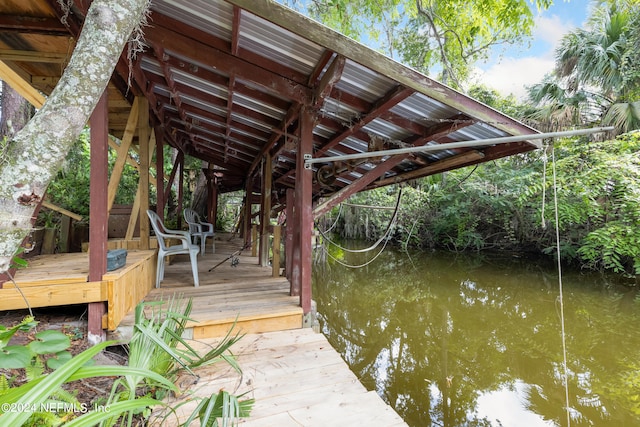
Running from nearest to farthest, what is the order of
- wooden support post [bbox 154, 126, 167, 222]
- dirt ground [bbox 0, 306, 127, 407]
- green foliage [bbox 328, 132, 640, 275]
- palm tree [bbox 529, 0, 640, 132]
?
dirt ground [bbox 0, 306, 127, 407]
wooden support post [bbox 154, 126, 167, 222]
green foliage [bbox 328, 132, 640, 275]
palm tree [bbox 529, 0, 640, 132]

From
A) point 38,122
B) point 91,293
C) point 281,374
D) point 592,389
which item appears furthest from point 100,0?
point 592,389

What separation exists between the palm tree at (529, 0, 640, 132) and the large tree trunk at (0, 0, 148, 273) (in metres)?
9.42

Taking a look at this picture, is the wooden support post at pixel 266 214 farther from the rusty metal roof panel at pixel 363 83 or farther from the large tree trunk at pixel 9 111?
the large tree trunk at pixel 9 111

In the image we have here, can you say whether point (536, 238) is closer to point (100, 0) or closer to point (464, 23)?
point (464, 23)

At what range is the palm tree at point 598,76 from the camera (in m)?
7.06

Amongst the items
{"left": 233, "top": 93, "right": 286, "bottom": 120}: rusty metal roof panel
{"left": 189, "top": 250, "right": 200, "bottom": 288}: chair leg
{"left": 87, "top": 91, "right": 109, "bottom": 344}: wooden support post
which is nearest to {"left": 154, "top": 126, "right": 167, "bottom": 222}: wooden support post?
{"left": 189, "top": 250, "right": 200, "bottom": 288}: chair leg

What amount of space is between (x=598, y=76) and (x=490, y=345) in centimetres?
790

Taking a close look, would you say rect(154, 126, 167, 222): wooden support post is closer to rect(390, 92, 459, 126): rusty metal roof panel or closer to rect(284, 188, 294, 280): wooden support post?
rect(284, 188, 294, 280): wooden support post

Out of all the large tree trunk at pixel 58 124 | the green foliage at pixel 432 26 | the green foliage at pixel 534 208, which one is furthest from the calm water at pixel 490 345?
the green foliage at pixel 432 26

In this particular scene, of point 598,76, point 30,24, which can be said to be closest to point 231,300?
point 30,24

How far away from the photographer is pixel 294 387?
5.69ft

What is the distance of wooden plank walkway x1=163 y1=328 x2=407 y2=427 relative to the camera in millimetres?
1469

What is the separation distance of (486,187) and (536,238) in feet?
7.56

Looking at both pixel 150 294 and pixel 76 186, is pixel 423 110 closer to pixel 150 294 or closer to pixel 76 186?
pixel 150 294
